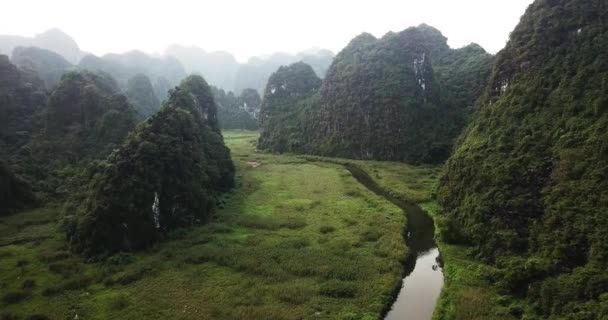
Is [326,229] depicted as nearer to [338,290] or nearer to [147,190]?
[338,290]

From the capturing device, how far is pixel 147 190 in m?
42.2

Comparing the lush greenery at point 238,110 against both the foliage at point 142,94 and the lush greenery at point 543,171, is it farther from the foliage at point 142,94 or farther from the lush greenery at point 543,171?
the lush greenery at point 543,171

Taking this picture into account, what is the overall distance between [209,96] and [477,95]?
173 feet

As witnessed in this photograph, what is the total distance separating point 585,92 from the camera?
39.8 m

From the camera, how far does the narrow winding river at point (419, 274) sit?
98.5 feet

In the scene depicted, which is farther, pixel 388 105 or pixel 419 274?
pixel 388 105

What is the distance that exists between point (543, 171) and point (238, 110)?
135411mm

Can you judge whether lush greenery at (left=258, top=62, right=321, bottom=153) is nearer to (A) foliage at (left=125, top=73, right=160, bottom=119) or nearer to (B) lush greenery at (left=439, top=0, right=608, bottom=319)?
(A) foliage at (left=125, top=73, right=160, bottom=119)

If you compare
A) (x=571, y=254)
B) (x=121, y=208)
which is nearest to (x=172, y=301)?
(x=121, y=208)

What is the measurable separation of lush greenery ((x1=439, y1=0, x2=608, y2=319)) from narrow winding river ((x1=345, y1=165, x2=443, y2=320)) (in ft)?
8.41

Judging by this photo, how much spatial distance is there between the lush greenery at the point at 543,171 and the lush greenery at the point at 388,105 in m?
26.6

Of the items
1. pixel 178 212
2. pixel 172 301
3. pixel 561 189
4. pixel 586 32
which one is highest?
pixel 586 32

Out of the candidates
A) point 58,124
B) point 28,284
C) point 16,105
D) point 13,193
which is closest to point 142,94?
point 16,105

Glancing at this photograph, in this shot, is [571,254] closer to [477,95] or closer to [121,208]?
[121,208]
